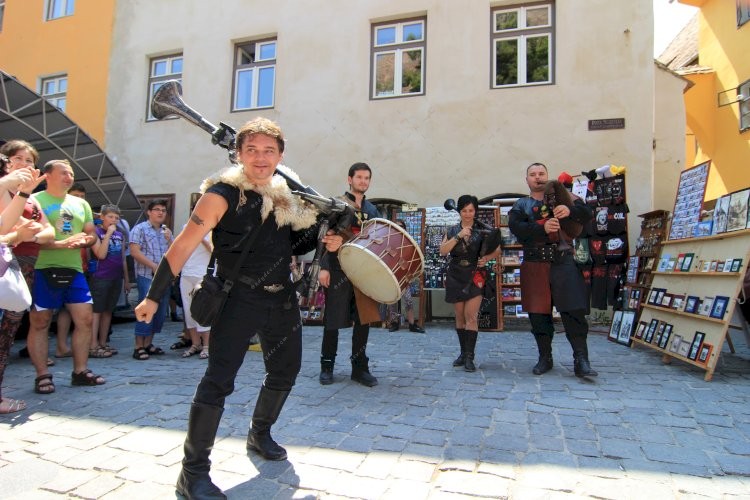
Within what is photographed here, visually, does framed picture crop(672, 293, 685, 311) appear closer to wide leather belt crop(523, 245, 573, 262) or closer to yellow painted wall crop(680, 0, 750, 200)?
wide leather belt crop(523, 245, 573, 262)

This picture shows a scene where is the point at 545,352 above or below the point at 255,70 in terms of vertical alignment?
below

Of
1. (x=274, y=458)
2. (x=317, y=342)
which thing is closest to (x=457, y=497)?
(x=274, y=458)

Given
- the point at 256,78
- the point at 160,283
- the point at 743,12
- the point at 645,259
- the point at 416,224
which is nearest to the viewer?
the point at 160,283

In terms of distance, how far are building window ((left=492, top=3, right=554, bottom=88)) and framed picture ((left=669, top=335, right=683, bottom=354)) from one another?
220 inches

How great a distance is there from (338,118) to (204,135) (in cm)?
342

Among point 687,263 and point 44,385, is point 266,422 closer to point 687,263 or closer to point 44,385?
point 44,385

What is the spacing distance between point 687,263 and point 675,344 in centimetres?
96

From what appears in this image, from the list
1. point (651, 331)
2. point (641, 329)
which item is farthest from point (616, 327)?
point (651, 331)

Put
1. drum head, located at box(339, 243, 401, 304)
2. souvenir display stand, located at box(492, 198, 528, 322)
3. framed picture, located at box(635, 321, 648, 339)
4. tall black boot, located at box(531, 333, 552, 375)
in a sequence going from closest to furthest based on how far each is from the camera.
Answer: drum head, located at box(339, 243, 401, 304) → tall black boot, located at box(531, 333, 552, 375) → framed picture, located at box(635, 321, 648, 339) → souvenir display stand, located at box(492, 198, 528, 322)

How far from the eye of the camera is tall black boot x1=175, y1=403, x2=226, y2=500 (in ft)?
7.64

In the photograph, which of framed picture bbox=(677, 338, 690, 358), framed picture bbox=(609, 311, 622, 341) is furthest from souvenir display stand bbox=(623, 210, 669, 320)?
framed picture bbox=(677, 338, 690, 358)

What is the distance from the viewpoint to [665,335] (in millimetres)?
5359

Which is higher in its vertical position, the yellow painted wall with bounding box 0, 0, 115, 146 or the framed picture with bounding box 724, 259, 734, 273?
the yellow painted wall with bounding box 0, 0, 115, 146

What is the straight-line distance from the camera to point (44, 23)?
13.5 meters
